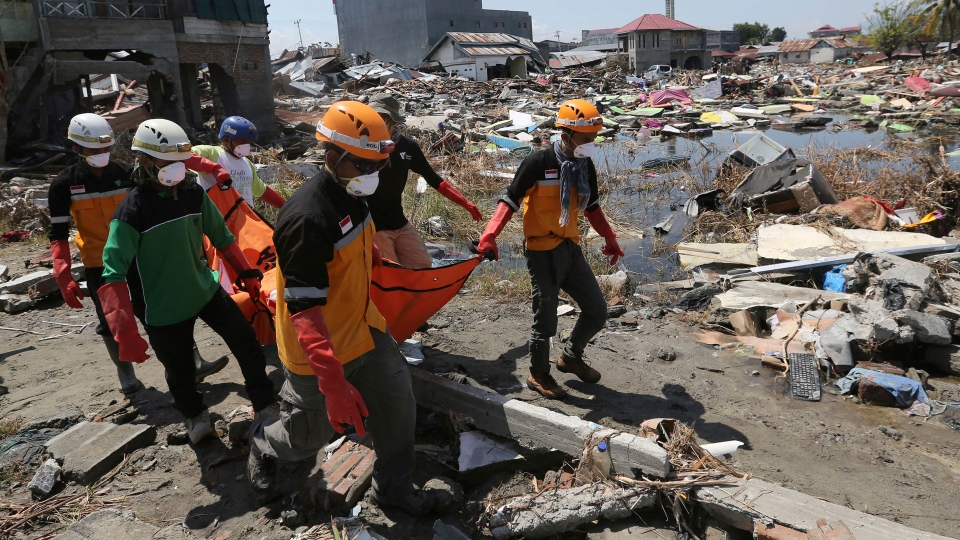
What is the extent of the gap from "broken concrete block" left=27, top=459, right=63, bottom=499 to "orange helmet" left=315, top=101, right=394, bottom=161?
2296mm

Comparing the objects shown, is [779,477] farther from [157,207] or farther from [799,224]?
[799,224]

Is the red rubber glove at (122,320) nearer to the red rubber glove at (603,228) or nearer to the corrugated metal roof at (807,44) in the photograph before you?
the red rubber glove at (603,228)

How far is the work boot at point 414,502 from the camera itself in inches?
115

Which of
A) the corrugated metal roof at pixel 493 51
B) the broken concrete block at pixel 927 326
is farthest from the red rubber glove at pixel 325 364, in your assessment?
the corrugated metal roof at pixel 493 51

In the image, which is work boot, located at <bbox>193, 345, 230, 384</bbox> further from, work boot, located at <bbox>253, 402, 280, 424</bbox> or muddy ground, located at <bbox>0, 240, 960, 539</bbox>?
work boot, located at <bbox>253, 402, 280, 424</bbox>

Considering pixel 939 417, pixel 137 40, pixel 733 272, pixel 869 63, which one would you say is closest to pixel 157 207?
pixel 939 417

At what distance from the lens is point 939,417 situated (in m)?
4.02

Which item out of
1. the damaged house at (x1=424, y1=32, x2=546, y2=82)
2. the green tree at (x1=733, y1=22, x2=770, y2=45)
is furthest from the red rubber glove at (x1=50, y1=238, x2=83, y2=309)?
the green tree at (x1=733, y1=22, x2=770, y2=45)

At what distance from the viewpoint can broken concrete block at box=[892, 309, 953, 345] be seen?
457cm

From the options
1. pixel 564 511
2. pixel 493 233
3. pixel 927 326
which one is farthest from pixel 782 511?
pixel 927 326

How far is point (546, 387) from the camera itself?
4207 millimetres

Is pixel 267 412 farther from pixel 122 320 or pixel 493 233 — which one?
pixel 493 233

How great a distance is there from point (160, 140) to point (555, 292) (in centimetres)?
232

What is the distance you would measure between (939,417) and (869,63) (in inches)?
2118
